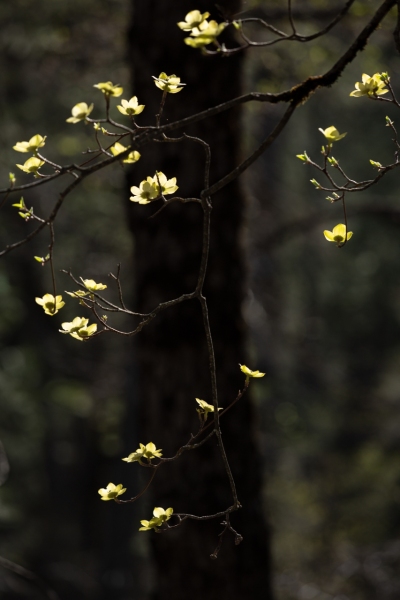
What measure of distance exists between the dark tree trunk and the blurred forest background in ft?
5.39

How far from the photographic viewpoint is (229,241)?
11.3 feet

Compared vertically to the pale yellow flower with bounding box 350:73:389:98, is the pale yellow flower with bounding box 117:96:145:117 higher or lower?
lower

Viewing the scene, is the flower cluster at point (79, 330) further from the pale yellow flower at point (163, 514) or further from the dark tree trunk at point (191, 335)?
the dark tree trunk at point (191, 335)

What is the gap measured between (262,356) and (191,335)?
8253 mm

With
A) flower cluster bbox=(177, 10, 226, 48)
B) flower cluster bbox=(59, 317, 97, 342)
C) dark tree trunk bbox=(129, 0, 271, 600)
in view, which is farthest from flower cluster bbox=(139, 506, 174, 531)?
dark tree trunk bbox=(129, 0, 271, 600)

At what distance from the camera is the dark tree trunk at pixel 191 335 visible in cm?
324

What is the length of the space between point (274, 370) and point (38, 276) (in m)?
4.56

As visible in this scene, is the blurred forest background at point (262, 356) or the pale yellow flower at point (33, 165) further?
the blurred forest background at point (262, 356)

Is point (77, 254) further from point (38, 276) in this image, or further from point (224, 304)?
point (224, 304)

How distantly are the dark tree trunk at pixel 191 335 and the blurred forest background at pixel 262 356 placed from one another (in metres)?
1.64

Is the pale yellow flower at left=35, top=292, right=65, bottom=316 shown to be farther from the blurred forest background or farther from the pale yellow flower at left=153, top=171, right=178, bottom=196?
the blurred forest background

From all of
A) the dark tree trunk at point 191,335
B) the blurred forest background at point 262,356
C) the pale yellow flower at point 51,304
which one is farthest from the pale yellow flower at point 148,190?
the blurred forest background at point 262,356

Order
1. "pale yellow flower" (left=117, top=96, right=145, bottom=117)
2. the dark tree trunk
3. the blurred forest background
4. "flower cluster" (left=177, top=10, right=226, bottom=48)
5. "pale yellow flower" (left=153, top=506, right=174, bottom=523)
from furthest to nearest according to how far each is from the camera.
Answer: the blurred forest background
the dark tree trunk
"pale yellow flower" (left=153, top=506, right=174, bottom=523)
"pale yellow flower" (left=117, top=96, right=145, bottom=117)
"flower cluster" (left=177, top=10, right=226, bottom=48)

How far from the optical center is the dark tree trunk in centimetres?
324
